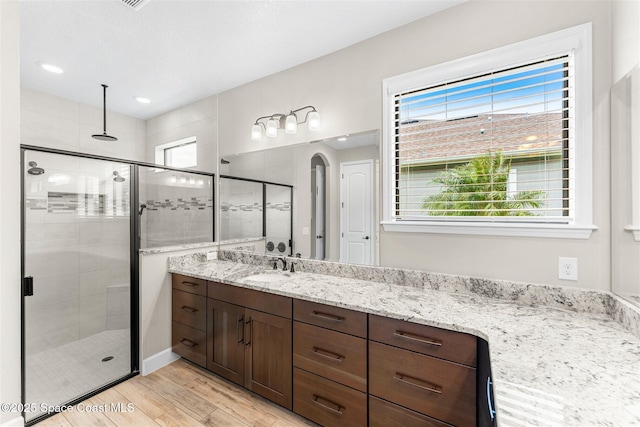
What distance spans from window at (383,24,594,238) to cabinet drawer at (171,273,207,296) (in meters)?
1.62

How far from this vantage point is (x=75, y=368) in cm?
222

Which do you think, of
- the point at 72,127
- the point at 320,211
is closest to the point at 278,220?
the point at 320,211

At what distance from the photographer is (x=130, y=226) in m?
2.39

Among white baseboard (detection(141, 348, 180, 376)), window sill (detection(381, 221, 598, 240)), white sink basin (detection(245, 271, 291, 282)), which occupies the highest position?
window sill (detection(381, 221, 598, 240))

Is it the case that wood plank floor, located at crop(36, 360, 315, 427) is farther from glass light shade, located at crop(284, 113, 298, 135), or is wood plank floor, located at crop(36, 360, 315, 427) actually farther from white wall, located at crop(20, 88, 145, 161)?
white wall, located at crop(20, 88, 145, 161)

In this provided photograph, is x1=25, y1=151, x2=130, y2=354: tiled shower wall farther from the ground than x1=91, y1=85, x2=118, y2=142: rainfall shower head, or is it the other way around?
x1=91, y1=85, x2=118, y2=142: rainfall shower head

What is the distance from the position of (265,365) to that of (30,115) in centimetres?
317

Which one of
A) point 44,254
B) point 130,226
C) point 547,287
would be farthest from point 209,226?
→ point 547,287

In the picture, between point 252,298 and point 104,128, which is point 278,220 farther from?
Result: point 104,128

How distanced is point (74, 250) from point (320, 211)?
2.01 metres

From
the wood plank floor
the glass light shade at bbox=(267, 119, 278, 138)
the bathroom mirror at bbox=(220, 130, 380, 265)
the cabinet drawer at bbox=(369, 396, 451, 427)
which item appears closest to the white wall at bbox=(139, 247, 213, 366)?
the wood plank floor

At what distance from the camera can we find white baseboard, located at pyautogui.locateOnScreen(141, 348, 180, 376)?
240 cm

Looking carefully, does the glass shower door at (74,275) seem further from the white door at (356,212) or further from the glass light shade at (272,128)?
the white door at (356,212)

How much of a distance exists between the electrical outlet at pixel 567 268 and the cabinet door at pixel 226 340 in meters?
2.03
